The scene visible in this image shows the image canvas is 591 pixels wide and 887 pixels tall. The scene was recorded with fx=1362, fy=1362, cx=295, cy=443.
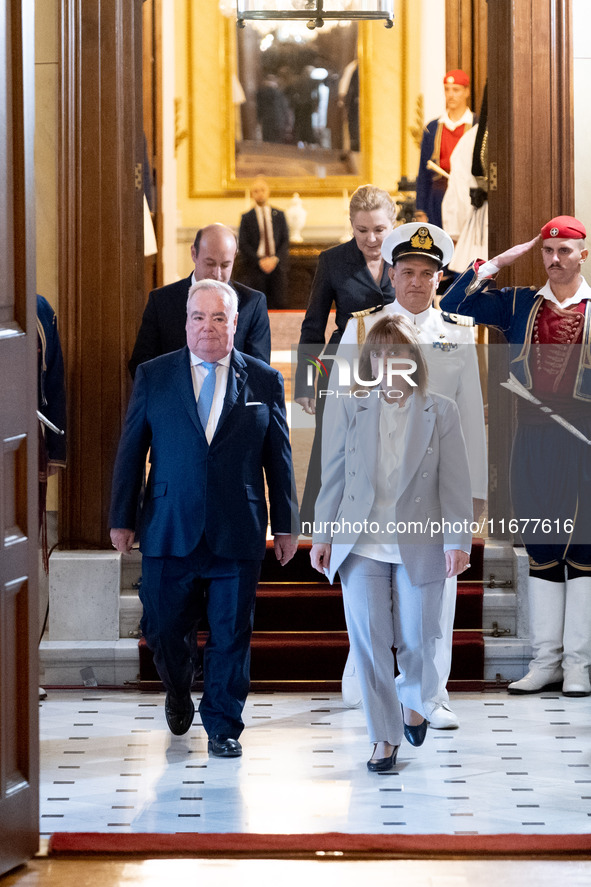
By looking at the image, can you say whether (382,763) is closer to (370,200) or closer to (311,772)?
(311,772)

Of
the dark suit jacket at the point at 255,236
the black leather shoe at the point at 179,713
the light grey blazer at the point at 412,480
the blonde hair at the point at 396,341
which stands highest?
the dark suit jacket at the point at 255,236

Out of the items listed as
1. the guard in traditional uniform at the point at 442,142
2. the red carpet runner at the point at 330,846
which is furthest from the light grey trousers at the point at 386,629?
the guard in traditional uniform at the point at 442,142

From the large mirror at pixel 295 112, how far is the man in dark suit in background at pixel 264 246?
76 centimetres

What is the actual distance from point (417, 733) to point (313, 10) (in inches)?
108

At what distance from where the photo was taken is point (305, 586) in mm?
5797

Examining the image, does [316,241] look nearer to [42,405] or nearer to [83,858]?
[42,405]

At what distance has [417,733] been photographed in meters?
4.50

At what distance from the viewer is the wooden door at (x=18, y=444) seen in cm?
369

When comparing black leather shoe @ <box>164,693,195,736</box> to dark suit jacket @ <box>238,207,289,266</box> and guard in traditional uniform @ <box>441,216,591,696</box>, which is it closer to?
guard in traditional uniform @ <box>441,216,591,696</box>

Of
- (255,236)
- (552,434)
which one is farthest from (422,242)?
(255,236)

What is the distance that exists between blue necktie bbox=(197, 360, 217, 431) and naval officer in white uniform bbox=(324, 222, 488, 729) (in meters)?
0.48

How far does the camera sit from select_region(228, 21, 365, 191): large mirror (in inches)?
489

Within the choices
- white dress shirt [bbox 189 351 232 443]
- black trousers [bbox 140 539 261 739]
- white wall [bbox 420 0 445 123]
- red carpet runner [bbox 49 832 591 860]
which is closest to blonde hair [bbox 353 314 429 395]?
white dress shirt [bbox 189 351 232 443]

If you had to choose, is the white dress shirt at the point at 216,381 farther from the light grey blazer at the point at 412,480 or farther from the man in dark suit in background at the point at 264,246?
the man in dark suit in background at the point at 264,246
